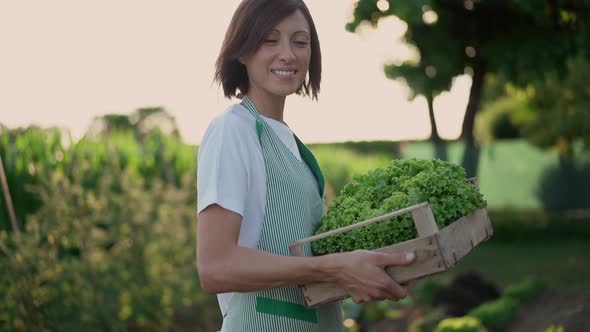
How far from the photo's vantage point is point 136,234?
7395mm

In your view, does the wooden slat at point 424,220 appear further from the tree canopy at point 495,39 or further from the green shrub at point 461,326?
the tree canopy at point 495,39

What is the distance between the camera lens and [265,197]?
242 cm

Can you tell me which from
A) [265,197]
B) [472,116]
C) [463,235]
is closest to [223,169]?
[265,197]

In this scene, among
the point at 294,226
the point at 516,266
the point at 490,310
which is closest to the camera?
the point at 294,226

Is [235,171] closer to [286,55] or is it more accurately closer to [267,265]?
[267,265]

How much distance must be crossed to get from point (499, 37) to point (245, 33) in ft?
31.6

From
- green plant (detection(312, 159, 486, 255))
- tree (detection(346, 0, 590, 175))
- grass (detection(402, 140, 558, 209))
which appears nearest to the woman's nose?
green plant (detection(312, 159, 486, 255))

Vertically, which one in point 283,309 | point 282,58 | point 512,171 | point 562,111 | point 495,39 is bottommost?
point 512,171

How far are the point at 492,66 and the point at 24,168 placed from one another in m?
6.41

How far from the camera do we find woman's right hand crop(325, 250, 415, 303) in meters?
2.23

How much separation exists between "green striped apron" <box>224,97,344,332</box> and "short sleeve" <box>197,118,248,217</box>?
12 cm

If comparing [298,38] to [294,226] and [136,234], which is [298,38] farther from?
[136,234]

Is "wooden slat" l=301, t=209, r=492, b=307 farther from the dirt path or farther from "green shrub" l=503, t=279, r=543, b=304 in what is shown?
"green shrub" l=503, t=279, r=543, b=304

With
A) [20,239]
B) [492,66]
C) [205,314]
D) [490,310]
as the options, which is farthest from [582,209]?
[20,239]
